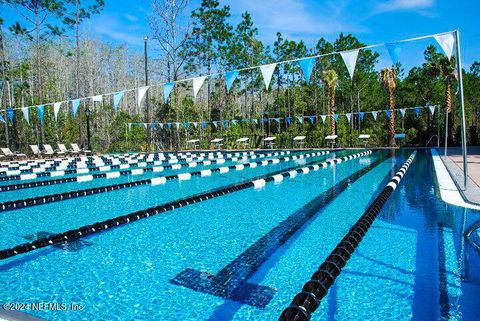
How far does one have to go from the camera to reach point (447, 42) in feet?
19.4

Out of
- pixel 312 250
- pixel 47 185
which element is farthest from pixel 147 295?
pixel 47 185

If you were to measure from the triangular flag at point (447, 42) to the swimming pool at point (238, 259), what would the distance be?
251 centimetres

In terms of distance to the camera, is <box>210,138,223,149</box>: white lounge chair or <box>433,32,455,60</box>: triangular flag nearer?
<box>433,32,455,60</box>: triangular flag

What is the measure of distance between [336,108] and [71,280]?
108 ft

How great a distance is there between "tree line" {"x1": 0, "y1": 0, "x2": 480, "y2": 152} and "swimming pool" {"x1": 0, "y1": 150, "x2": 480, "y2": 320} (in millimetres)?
15702

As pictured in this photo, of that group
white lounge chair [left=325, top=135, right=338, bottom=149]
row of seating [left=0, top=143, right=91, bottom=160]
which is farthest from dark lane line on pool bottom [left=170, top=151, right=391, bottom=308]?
white lounge chair [left=325, top=135, right=338, bottom=149]

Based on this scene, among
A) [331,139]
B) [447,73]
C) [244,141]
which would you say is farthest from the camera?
[244,141]

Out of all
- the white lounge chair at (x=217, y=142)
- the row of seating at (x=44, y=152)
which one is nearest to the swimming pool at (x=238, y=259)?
the row of seating at (x=44, y=152)

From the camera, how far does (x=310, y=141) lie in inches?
924

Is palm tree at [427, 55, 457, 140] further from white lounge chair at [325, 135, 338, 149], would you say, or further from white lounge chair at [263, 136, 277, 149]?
→ white lounge chair at [263, 136, 277, 149]

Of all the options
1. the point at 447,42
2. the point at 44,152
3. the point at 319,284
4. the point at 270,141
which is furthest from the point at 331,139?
the point at 319,284

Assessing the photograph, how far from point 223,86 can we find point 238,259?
27912 millimetres

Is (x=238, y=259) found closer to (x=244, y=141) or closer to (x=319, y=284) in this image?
(x=319, y=284)

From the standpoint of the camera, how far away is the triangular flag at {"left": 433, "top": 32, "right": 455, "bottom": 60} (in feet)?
19.2
